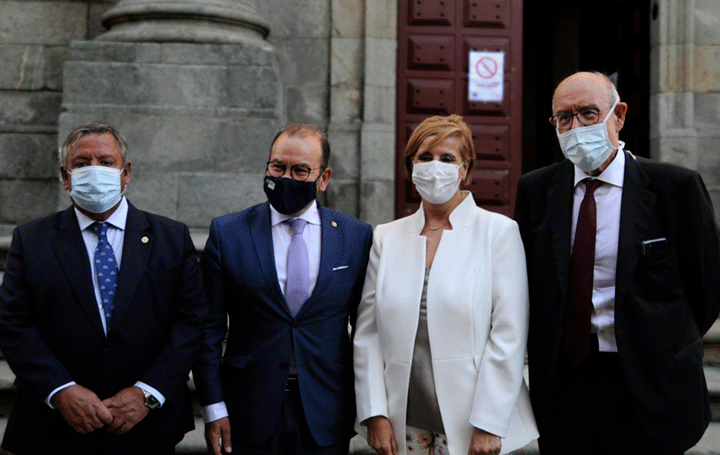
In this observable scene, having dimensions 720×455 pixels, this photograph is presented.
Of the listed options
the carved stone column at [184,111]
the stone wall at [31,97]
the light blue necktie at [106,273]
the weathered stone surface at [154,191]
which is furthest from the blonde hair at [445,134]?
the stone wall at [31,97]

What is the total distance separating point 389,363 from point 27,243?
1.38m

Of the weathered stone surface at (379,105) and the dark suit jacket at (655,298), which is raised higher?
the weathered stone surface at (379,105)

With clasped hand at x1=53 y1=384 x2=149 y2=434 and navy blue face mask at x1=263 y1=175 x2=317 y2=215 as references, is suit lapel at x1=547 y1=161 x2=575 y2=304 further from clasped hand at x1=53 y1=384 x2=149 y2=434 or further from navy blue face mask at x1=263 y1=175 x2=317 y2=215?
clasped hand at x1=53 y1=384 x2=149 y2=434

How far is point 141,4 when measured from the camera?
5664 mm

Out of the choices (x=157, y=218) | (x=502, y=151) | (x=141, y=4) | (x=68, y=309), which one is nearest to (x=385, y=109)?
(x=502, y=151)

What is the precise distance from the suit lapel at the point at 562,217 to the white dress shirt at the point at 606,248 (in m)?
0.04

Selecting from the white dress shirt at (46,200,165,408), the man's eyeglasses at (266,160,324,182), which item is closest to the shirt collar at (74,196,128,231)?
the white dress shirt at (46,200,165,408)

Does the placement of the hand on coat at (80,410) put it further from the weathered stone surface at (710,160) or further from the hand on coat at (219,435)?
the weathered stone surface at (710,160)

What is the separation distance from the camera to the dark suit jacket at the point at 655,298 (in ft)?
7.76

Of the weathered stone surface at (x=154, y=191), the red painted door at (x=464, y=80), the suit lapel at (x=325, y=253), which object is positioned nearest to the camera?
the suit lapel at (x=325, y=253)

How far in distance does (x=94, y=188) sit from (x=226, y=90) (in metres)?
3.08

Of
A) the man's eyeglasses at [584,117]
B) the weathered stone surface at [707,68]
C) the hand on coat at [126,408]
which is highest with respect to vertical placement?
the weathered stone surface at [707,68]

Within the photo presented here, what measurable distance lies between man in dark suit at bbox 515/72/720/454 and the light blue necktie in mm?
1551

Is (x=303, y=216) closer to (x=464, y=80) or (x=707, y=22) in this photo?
(x=464, y=80)
